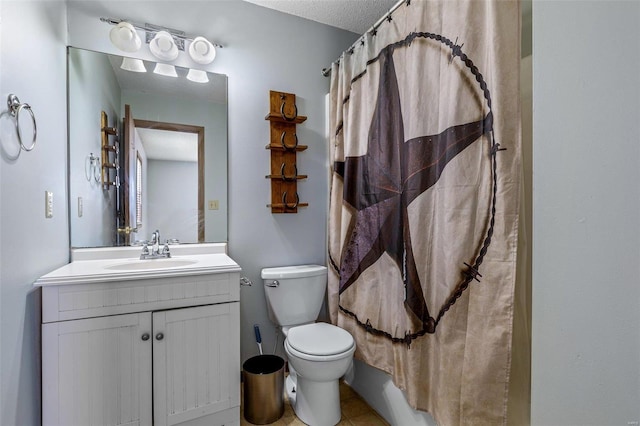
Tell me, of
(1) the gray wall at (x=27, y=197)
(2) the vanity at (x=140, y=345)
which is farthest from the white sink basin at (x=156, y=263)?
(1) the gray wall at (x=27, y=197)

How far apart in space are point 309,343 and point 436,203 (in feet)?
3.15

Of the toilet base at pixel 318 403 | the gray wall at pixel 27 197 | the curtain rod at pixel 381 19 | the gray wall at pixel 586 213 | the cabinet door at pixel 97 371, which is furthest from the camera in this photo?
the toilet base at pixel 318 403

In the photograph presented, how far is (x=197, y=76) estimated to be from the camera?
1.92 m

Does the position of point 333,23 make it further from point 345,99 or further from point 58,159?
point 58,159

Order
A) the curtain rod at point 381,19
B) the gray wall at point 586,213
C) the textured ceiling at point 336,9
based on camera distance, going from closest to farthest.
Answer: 1. the gray wall at point 586,213
2. the curtain rod at point 381,19
3. the textured ceiling at point 336,9

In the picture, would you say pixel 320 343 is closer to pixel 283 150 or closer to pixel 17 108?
pixel 283 150

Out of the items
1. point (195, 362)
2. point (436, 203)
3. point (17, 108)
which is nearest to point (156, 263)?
point (195, 362)

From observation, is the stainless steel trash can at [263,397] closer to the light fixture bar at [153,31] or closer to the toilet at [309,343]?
the toilet at [309,343]

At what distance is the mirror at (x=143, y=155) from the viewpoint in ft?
5.48

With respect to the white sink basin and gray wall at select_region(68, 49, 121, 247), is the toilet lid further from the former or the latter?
gray wall at select_region(68, 49, 121, 247)

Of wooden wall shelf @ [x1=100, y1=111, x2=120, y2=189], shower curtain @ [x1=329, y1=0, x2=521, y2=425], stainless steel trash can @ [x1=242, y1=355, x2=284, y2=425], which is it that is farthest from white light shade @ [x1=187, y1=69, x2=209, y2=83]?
stainless steel trash can @ [x1=242, y1=355, x2=284, y2=425]

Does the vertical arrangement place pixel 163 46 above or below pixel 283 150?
above

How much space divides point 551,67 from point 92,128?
82.2 inches

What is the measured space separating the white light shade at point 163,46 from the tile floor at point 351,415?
7.05ft
